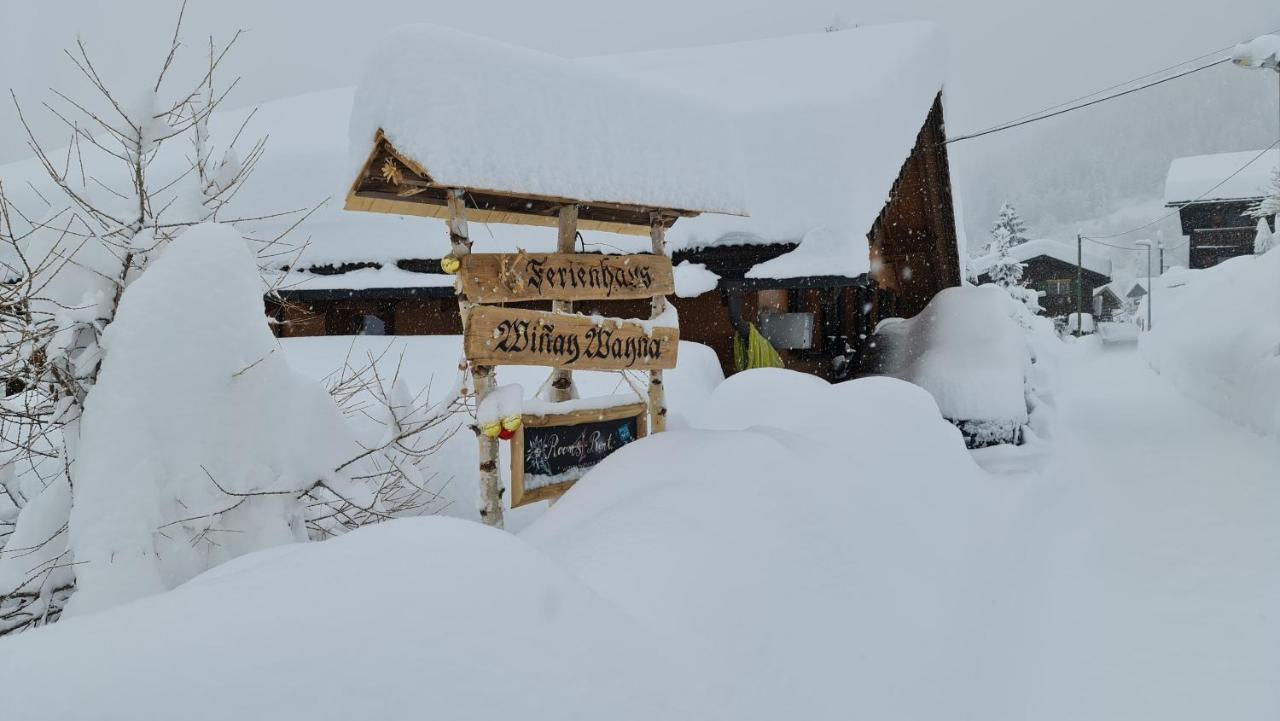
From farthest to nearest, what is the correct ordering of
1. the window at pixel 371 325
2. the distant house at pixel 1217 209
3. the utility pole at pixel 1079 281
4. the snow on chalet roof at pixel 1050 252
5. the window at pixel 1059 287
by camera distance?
the window at pixel 1059 287 < the snow on chalet roof at pixel 1050 252 < the utility pole at pixel 1079 281 < the distant house at pixel 1217 209 < the window at pixel 371 325

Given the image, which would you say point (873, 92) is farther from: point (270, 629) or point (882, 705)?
point (270, 629)

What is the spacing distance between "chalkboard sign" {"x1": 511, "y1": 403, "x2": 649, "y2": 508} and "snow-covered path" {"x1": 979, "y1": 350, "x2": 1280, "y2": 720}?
2.24 m

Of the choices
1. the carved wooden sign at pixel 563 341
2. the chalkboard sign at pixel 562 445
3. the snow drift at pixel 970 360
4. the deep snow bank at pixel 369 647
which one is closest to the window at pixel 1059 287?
the snow drift at pixel 970 360

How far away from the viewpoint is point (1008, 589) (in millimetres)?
4355

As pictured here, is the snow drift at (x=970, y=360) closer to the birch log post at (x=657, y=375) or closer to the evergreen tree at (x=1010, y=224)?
the birch log post at (x=657, y=375)

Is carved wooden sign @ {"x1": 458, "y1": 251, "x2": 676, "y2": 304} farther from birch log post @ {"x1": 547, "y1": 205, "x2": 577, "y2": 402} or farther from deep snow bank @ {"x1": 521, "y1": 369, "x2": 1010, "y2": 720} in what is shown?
deep snow bank @ {"x1": 521, "y1": 369, "x2": 1010, "y2": 720}

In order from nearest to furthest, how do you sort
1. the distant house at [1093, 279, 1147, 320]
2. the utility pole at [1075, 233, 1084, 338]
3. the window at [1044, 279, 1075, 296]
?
the utility pole at [1075, 233, 1084, 338], the window at [1044, 279, 1075, 296], the distant house at [1093, 279, 1147, 320]

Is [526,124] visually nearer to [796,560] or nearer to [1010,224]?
[796,560]

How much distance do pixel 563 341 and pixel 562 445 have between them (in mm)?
577

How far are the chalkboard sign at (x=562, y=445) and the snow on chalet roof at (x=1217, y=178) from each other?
3111 cm

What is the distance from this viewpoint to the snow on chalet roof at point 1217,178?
2841 centimetres

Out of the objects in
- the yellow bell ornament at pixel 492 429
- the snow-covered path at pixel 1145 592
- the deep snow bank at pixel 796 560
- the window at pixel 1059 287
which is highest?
the window at pixel 1059 287

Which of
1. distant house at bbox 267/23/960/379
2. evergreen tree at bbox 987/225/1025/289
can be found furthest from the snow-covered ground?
evergreen tree at bbox 987/225/1025/289

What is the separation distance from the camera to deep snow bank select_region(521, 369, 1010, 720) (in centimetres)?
229
